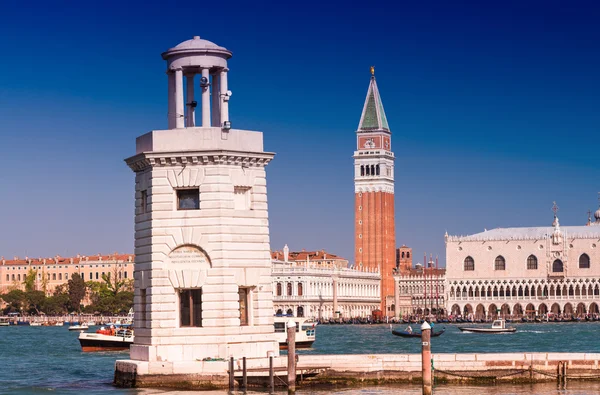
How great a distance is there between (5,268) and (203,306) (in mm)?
153397

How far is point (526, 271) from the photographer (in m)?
126

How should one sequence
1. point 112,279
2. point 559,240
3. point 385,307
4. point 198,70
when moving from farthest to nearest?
point 112,279
point 385,307
point 559,240
point 198,70

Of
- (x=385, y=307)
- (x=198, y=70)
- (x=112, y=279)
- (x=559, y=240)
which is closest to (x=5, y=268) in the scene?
(x=112, y=279)

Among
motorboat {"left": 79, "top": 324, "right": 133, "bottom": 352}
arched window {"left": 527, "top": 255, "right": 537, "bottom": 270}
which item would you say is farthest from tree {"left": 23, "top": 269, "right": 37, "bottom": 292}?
motorboat {"left": 79, "top": 324, "right": 133, "bottom": 352}

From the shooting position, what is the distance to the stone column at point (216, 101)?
82.1 ft

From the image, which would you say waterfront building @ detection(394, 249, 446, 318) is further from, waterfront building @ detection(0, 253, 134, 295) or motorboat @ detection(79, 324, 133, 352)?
motorboat @ detection(79, 324, 133, 352)

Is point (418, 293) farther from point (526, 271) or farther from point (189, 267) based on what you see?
point (189, 267)

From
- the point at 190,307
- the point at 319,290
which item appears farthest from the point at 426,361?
the point at 319,290

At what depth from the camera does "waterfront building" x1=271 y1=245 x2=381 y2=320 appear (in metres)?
135

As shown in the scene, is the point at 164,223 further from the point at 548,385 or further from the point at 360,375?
the point at 548,385

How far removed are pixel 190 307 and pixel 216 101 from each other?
4.27 meters

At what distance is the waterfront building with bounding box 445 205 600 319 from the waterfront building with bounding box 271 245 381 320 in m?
15.4

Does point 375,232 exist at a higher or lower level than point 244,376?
higher

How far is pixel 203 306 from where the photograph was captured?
24188 millimetres
